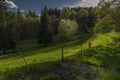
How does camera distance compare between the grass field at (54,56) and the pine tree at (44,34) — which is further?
the pine tree at (44,34)

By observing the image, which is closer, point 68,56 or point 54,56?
point 68,56

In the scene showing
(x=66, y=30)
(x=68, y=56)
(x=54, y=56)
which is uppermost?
(x=68, y=56)

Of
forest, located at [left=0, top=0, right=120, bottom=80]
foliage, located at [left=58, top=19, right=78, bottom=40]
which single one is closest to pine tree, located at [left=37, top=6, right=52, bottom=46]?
forest, located at [left=0, top=0, right=120, bottom=80]

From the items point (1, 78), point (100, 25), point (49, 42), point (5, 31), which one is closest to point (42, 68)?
point (1, 78)

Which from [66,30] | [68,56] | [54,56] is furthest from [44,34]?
[68,56]

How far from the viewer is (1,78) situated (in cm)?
1802

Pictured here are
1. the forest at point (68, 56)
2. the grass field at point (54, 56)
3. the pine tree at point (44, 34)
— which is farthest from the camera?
the pine tree at point (44, 34)

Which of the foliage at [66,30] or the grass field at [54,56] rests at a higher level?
the grass field at [54,56]

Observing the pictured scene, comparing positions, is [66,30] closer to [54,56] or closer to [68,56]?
[54,56]

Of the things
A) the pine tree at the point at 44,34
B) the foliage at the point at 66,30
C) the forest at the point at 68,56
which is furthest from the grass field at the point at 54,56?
the foliage at the point at 66,30

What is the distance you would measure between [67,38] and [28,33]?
114 feet

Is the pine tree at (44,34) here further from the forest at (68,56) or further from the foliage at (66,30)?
the foliage at (66,30)

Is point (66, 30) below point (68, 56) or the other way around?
below

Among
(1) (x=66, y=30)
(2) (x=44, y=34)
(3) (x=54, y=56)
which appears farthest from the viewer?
(1) (x=66, y=30)
